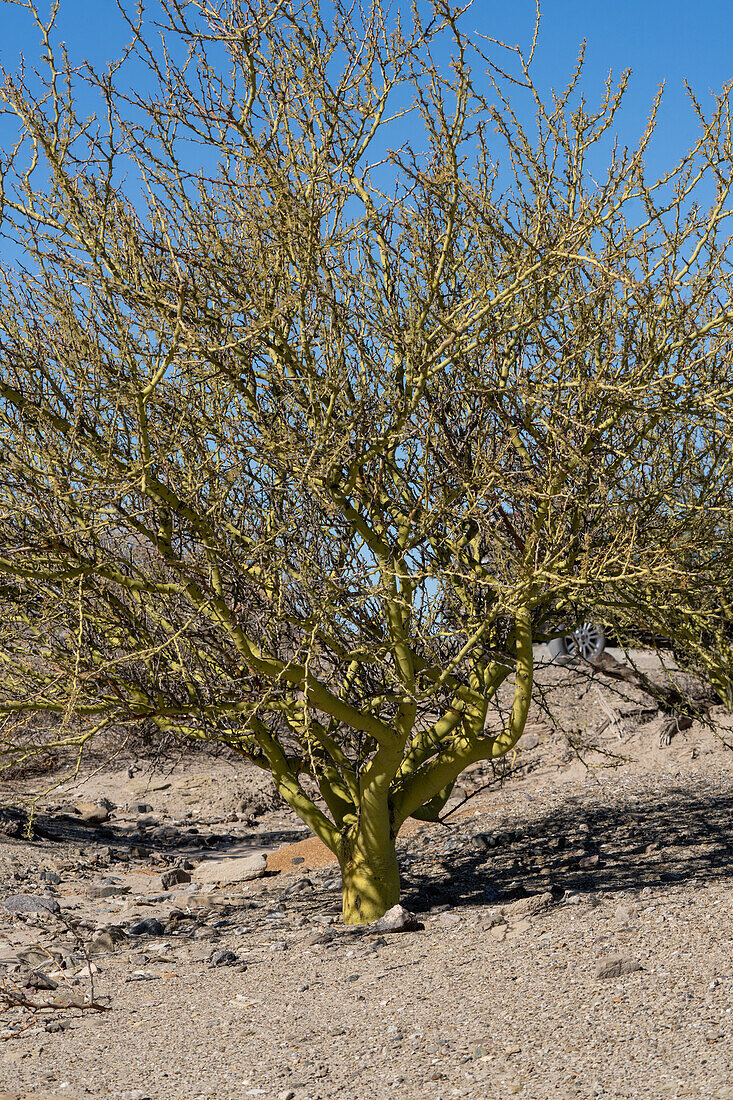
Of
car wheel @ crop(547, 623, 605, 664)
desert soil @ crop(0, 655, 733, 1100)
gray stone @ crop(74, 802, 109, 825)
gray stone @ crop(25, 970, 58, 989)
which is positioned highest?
car wheel @ crop(547, 623, 605, 664)

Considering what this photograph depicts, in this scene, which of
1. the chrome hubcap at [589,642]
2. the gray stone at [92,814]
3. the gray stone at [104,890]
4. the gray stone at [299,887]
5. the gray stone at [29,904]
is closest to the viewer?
the gray stone at [29,904]

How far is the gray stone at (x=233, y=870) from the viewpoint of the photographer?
9.41 meters

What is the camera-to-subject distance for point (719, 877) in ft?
22.4

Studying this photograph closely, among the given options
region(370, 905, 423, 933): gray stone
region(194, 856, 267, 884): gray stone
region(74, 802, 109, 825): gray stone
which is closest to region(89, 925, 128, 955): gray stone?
region(370, 905, 423, 933): gray stone

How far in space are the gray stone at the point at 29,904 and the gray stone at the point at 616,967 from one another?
4901 mm

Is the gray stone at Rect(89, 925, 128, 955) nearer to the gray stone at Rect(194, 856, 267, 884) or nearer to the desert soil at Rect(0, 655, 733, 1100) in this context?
the desert soil at Rect(0, 655, 733, 1100)

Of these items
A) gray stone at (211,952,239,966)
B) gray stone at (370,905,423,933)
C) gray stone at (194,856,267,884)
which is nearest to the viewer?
gray stone at (211,952,239,966)

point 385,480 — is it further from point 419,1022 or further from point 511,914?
point 419,1022

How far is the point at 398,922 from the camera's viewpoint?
256 inches

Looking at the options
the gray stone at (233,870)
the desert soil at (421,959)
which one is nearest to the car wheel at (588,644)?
the desert soil at (421,959)

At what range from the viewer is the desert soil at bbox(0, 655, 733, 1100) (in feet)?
13.9

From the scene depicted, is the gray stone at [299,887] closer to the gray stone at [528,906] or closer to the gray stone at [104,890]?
the gray stone at [104,890]

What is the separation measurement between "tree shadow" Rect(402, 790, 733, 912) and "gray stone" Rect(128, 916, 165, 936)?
181 cm

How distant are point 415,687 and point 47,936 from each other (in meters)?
3.61
